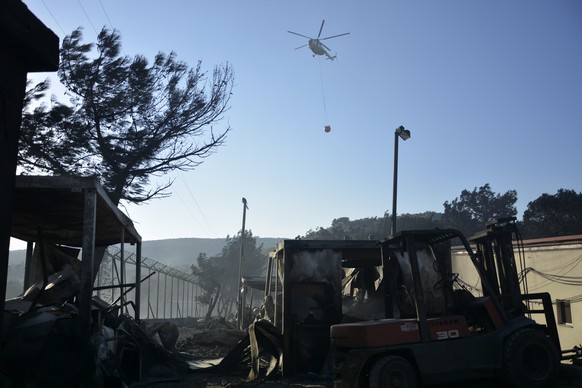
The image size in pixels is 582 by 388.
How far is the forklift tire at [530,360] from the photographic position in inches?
303

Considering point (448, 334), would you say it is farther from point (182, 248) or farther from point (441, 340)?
point (182, 248)

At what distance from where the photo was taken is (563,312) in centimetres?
2012

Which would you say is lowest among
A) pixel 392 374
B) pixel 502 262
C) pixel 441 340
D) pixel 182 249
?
pixel 392 374

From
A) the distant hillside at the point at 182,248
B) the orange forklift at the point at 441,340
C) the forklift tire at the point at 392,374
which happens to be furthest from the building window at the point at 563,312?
the distant hillside at the point at 182,248

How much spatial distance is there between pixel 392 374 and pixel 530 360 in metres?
2.27

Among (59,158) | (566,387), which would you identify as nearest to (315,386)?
(566,387)

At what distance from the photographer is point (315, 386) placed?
9.72m

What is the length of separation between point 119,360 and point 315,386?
A: 381 cm

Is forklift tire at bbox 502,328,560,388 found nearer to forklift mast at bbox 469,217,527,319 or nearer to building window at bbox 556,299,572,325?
forklift mast at bbox 469,217,527,319

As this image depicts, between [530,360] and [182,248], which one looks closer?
[530,360]

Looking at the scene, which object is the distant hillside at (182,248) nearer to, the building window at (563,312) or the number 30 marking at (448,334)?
the building window at (563,312)

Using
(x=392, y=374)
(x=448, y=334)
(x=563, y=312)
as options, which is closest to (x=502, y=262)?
(x=448, y=334)

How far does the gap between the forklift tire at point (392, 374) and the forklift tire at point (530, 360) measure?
150 cm

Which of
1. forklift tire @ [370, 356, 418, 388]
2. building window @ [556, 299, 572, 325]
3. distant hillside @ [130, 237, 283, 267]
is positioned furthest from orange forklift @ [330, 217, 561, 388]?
distant hillside @ [130, 237, 283, 267]
